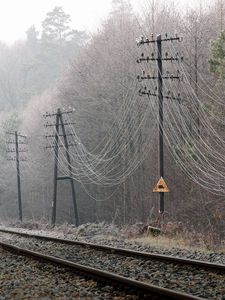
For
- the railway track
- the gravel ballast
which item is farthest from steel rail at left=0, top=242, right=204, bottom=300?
the gravel ballast

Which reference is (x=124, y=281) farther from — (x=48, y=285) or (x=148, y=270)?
(x=148, y=270)

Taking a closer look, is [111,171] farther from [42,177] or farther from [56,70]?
[56,70]

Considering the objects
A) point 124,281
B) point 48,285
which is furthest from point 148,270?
point 48,285

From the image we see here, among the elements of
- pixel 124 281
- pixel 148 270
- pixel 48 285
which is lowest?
pixel 148 270

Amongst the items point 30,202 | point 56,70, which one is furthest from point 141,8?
point 56,70

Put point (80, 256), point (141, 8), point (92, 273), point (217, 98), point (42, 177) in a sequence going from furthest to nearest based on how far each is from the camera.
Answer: point (42, 177) → point (141, 8) → point (217, 98) → point (80, 256) → point (92, 273)

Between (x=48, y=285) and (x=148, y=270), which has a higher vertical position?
(x=48, y=285)

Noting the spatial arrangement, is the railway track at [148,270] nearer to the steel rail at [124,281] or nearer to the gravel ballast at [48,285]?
the steel rail at [124,281]

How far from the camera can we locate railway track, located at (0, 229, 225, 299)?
827cm

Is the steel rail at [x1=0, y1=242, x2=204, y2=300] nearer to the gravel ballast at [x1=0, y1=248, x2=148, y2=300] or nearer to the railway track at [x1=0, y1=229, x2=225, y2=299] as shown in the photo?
the railway track at [x1=0, y1=229, x2=225, y2=299]

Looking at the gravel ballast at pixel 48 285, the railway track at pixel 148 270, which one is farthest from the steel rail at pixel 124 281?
the gravel ballast at pixel 48 285

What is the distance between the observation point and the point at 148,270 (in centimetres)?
1038

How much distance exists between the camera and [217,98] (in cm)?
3325

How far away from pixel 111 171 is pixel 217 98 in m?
16.3
